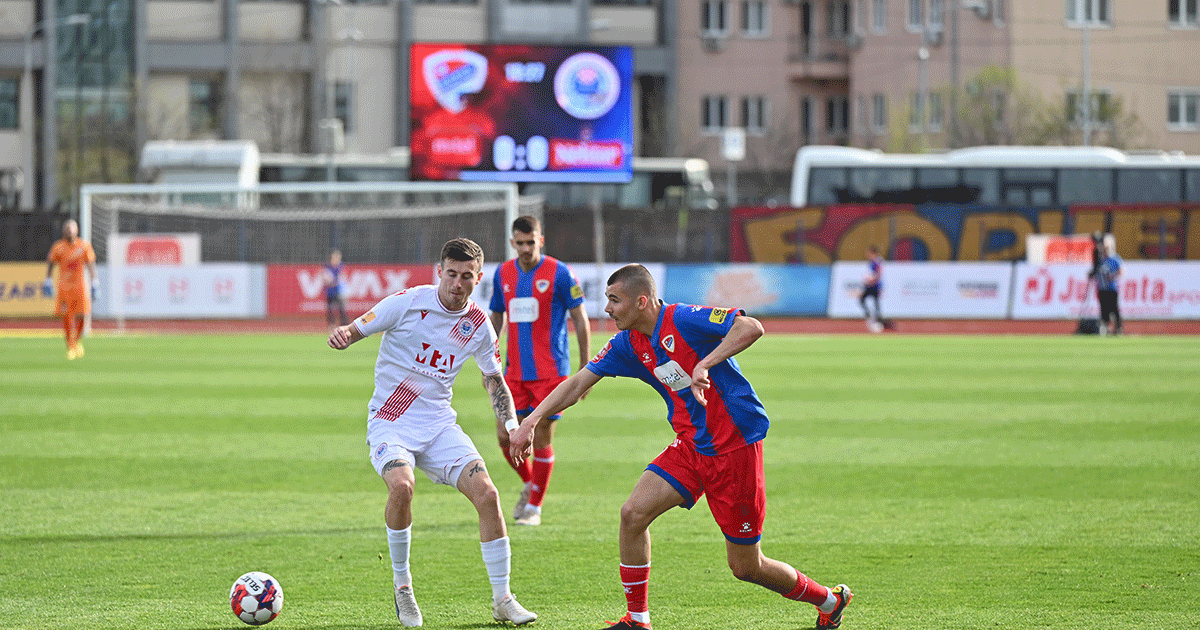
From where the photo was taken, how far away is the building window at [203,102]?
5488 centimetres

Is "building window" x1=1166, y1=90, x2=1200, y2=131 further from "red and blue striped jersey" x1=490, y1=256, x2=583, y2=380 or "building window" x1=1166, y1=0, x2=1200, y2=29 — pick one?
"red and blue striped jersey" x1=490, y1=256, x2=583, y2=380

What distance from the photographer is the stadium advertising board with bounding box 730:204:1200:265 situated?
3522cm

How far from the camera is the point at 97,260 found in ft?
102

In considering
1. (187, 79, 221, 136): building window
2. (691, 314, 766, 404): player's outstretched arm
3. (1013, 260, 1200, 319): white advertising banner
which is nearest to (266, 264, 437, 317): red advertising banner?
(1013, 260, 1200, 319): white advertising banner

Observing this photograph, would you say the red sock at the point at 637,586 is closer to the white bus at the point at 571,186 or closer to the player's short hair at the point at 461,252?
the player's short hair at the point at 461,252

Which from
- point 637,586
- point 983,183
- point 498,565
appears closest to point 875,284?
point 983,183

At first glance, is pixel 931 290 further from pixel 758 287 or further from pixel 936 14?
pixel 936 14

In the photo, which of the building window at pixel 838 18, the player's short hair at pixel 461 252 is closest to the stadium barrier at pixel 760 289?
the player's short hair at pixel 461 252

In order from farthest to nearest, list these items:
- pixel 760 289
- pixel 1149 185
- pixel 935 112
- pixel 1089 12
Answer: pixel 935 112 → pixel 1089 12 → pixel 1149 185 → pixel 760 289

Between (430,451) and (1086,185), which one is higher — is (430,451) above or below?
below

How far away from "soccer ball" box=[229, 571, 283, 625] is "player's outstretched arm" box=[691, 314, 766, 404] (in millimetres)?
2358

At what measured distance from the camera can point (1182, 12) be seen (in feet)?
179

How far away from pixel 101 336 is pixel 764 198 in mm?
33448

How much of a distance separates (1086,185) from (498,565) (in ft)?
115
